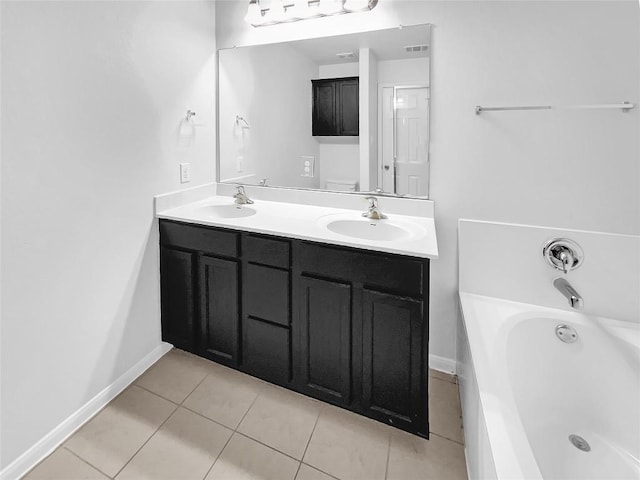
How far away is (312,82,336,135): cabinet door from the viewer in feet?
6.88

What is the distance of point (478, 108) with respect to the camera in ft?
5.75

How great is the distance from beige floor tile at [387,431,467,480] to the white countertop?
2.76ft

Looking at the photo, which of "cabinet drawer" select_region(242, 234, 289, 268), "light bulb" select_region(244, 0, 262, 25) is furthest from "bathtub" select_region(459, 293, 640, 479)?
"light bulb" select_region(244, 0, 262, 25)

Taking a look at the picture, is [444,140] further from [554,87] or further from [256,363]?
[256,363]

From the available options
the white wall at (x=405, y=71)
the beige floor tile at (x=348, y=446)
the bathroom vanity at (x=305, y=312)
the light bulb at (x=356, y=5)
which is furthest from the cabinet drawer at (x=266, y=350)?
the light bulb at (x=356, y=5)

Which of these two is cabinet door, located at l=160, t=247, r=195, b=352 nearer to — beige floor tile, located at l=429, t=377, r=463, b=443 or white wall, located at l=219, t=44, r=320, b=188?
white wall, located at l=219, t=44, r=320, b=188

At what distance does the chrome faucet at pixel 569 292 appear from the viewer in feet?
4.59

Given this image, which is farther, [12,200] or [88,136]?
[88,136]

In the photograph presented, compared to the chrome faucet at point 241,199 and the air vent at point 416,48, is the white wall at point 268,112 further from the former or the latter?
the air vent at point 416,48

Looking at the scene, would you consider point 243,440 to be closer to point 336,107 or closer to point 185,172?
point 185,172

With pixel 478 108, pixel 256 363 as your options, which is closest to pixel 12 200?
pixel 256 363

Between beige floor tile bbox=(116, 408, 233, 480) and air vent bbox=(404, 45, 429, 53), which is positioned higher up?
air vent bbox=(404, 45, 429, 53)

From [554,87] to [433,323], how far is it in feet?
4.29

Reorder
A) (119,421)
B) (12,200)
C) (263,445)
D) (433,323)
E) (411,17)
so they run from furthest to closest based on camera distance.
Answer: (433,323)
(411,17)
(119,421)
(263,445)
(12,200)
